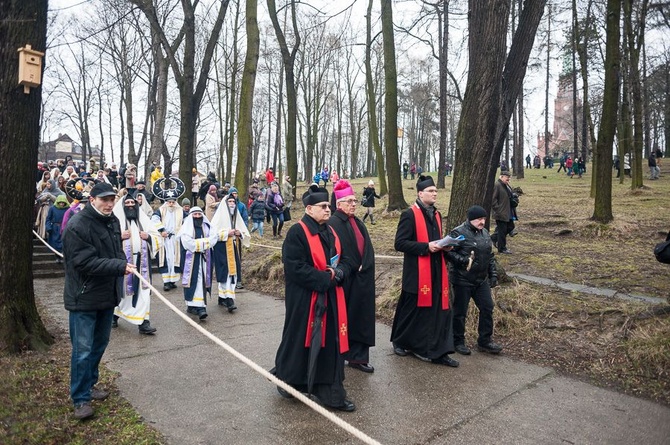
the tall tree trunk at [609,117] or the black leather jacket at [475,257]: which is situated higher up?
the tall tree trunk at [609,117]

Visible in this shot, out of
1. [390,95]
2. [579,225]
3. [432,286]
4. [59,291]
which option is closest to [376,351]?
[432,286]

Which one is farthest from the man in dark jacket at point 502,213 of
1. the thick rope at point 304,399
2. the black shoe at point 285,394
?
the thick rope at point 304,399

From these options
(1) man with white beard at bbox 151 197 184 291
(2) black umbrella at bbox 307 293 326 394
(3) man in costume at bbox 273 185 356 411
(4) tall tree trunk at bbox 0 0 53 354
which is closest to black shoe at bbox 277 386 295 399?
(3) man in costume at bbox 273 185 356 411

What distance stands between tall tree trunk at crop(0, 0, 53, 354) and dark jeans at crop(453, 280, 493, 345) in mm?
5005

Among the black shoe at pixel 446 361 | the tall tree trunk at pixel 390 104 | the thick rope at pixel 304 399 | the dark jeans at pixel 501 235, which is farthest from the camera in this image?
the tall tree trunk at pixel 390 104

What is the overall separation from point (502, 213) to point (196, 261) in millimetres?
6470

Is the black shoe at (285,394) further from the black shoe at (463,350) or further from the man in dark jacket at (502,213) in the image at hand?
the man in dark jacket at (502,213)

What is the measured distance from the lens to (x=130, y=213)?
7.52 metres

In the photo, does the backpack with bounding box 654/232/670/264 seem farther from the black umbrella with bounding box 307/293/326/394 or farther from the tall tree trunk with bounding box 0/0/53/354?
the tall tree trunk with bounding box 0/0/53/354

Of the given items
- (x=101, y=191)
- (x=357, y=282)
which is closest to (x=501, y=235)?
(x=357, y=282)

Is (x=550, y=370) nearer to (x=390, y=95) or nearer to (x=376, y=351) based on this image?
(x=376, y=351)

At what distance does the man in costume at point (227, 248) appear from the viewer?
827 centimetres

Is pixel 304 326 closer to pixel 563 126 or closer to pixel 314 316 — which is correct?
pixel 314 316

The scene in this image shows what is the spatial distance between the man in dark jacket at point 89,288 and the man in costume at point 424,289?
3.07 metres
